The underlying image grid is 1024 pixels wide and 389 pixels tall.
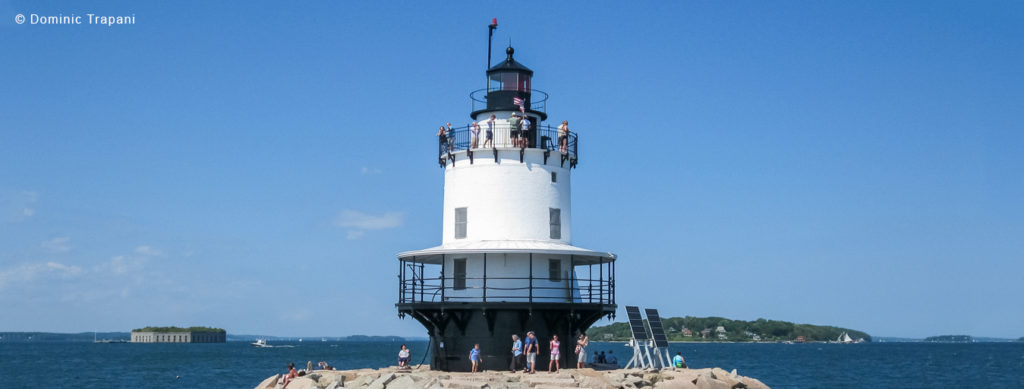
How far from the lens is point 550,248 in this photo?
94.2 feet

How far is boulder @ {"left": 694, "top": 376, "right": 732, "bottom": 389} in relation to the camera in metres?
26.4

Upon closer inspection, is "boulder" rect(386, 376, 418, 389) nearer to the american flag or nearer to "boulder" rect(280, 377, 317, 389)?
"boulder" rect(280, 377, 317, 389)

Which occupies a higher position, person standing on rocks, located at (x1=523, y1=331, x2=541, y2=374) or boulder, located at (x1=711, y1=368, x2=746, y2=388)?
person standing on rocks, located at (x1=523, y1=331, x2=541, y2=374)

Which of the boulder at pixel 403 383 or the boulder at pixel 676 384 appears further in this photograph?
the boulder at pixel 676 384

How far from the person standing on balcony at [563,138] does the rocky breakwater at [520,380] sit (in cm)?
673

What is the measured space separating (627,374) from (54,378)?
181 ft

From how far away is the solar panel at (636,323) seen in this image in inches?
1224

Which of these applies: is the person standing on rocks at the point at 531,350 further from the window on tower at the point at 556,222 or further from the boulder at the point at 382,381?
the boulder at the point at 382,381

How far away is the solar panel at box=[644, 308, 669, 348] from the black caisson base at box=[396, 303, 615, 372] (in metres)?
2.27

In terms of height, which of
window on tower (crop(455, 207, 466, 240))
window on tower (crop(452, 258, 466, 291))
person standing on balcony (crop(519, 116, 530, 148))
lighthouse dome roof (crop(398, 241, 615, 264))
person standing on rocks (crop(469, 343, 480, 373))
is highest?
person standing on balcony (crop(519, 116, 530, 148))

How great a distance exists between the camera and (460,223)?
3009 centimetres

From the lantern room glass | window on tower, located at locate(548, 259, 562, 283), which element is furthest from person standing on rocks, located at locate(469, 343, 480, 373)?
the lantern room glass

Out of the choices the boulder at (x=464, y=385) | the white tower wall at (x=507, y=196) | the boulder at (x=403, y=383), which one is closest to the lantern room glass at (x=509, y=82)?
the white tower wall at (x=507, y=196)

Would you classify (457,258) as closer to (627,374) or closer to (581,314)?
(581,314)
